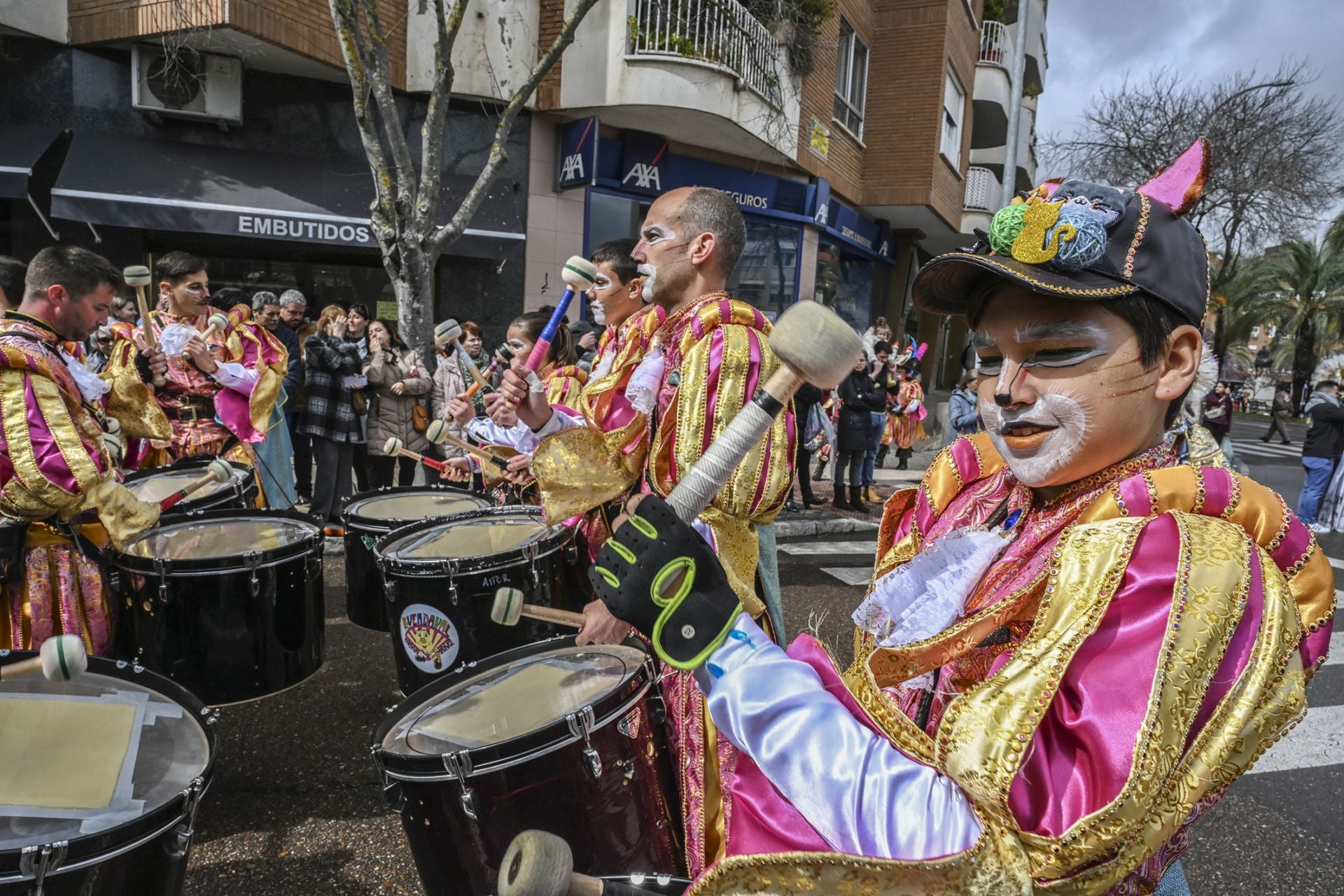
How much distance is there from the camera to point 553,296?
1244 centimetres

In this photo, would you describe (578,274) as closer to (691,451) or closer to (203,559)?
(691,451)

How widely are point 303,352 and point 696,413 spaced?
6454mm

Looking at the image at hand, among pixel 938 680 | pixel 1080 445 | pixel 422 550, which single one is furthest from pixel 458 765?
pixel 422 550

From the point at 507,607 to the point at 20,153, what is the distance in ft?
34.5

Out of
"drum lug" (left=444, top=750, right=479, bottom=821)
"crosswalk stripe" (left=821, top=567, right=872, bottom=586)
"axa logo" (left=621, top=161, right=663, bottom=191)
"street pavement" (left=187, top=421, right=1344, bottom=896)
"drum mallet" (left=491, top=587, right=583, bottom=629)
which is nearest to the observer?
"drum lug" (left=444, top=750, right=479, bottom=821)

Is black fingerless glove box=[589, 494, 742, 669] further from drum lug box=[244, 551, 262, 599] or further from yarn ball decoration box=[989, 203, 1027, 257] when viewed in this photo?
drum lug box=[244, 551, 262, 599]

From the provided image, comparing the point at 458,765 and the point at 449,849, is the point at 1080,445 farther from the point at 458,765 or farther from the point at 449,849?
the point at 449,849

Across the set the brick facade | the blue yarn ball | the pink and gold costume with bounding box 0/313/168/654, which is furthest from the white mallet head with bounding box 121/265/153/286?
the brick facade

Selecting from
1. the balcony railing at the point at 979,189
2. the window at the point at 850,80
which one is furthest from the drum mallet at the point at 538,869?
the balcony railing at the point at 979,189

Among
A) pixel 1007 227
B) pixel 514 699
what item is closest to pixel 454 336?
pixel 514 699

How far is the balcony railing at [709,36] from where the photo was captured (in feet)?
38.0

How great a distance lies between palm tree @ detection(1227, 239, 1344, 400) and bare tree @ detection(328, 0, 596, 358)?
33.8 metres

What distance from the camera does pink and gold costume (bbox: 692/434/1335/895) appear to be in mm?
877

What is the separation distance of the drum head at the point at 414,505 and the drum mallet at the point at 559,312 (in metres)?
1.17
